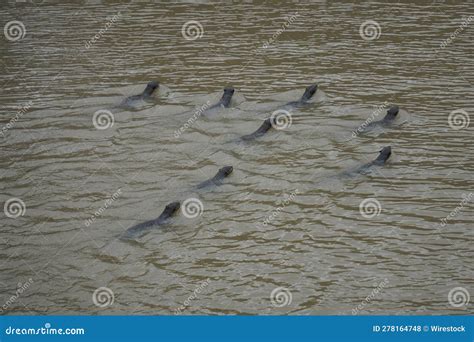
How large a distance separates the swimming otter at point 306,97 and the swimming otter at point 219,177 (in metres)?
3.35

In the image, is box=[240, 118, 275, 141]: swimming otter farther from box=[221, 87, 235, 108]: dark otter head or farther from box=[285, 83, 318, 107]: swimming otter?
box=[221, 87, 235, 108]: dark otter head

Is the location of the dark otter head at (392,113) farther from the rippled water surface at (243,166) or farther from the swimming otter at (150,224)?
the swimming otter at (150,224)

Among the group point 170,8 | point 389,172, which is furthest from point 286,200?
point 170,8

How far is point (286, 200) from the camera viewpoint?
11.7 m

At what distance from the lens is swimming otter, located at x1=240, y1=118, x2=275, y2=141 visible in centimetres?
1399

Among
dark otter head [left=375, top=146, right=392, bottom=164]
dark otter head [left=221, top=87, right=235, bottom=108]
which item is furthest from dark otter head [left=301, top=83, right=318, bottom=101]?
dark otter head [left=375, top=146, right=392, bottom=164]

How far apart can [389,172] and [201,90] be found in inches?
227

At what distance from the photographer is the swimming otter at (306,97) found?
15.3 metres

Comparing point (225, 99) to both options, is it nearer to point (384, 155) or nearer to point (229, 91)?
point (229, 91)

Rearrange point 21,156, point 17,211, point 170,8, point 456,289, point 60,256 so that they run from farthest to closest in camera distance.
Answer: point 170,8, point 21,156, point 17,211, point 60,256, point 456,289

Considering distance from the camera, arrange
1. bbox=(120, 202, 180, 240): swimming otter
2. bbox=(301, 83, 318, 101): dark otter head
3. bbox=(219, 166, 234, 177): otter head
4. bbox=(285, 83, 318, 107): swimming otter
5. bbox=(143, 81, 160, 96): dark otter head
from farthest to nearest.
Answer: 1. bbox=(143, 81, 160, 96): dark otter head
2. bbox=(301, 83, 318, 101): dark otter head
3. bbox=(285, 83, 318, 107): swimming otter
4. bbox=(219, 166, 234, 177): otter head
5. bbox=(120, 202, 180, 240): swimming otter

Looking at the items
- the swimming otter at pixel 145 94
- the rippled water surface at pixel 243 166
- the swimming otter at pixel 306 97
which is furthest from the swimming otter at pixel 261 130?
the swimming otter at pixel 145 94

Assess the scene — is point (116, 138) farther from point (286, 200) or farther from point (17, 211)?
point (286, 200)

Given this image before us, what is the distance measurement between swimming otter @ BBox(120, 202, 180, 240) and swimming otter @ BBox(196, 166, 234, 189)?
969 millimetres
